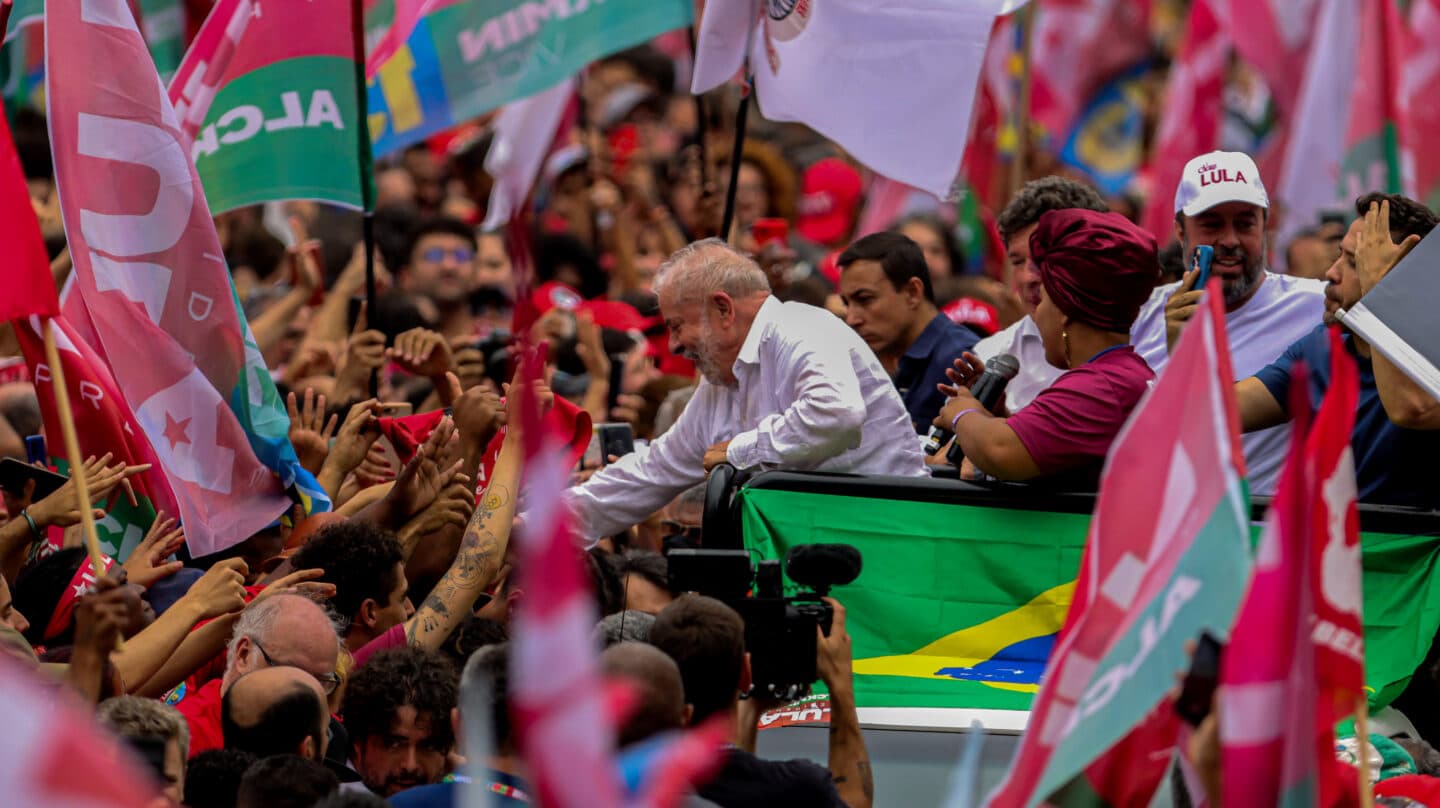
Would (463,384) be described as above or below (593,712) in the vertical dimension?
below

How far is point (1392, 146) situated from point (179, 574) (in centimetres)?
791

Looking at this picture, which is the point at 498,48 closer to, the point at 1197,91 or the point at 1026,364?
the point at 1026,364

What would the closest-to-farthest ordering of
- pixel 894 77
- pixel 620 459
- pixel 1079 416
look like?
pixel 1079 416
pixel 620 459
pixel 894 77

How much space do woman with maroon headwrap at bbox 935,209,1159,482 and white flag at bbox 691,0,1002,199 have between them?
196 cm

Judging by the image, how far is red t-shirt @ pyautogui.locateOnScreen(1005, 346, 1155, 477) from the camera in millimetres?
6348

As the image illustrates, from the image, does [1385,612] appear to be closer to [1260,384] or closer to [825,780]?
[1260,384]

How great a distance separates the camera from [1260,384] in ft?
22.6

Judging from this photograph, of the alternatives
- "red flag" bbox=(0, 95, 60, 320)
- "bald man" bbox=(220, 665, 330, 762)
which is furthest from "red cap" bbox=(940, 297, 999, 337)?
"bald man" bbox=(220, 665, 330, 762)

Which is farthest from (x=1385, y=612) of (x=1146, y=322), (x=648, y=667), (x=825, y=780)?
(x=648, y=667)

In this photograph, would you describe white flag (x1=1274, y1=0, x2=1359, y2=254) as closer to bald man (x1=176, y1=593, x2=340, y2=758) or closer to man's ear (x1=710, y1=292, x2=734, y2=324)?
man's ear (x1=710, y1=292, x2=734, y2=324)

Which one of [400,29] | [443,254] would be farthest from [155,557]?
[443,254]

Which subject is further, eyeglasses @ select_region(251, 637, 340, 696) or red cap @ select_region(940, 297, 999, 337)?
red cap @ select_region(940, 297, 999, 337)

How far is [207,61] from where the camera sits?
28.8 feet

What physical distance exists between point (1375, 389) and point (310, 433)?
3.89 metres
